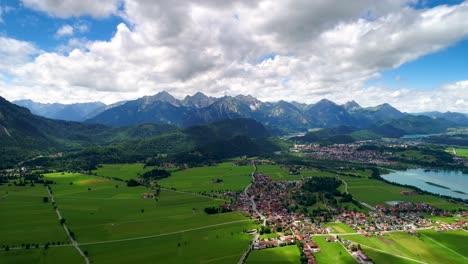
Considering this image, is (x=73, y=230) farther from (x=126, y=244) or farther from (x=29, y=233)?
(x=126, y=244)

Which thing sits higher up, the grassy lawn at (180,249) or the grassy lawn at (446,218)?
the grassy lawn at (180,249)

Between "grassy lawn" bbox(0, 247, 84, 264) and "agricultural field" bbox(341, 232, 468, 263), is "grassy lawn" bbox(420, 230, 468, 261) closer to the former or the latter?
"agricultural field" bbox(341, 232, 468, 263)

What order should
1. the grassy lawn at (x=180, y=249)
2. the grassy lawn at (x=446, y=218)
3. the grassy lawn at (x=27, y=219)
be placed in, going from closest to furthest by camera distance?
the grassy lawn at (x=180, y=249) → the grassy lawn at (x=27, y=219) → the grassy lawn at (x=446, y=218)

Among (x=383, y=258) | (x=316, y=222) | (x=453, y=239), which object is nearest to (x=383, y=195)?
(x=453, y=239)

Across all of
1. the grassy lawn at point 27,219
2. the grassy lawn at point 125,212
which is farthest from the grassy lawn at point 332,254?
the grassy lawn at point 27,219

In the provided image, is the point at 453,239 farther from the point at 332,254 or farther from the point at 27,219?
the point at 27,219

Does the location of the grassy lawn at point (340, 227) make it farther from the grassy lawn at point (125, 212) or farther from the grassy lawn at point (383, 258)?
the grassy lawn at point (125, 212)
